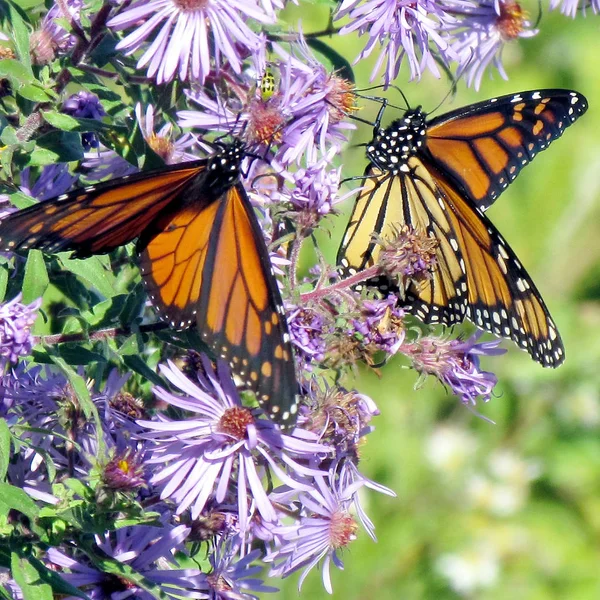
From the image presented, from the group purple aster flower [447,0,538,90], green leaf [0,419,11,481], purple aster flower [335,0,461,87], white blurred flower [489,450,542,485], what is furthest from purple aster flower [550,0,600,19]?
white blurred flower [489,450,542,485]

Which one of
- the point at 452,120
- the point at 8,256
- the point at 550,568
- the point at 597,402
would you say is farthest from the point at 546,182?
the point at 8,256

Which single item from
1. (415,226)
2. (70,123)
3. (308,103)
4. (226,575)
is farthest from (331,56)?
(226,575)

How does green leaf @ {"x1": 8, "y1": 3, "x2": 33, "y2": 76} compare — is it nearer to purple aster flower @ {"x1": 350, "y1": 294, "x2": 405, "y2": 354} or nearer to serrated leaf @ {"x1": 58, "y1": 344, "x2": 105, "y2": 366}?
serrated leaf @ {"x1": 58, "y1": 344, "x2": 105, "y2": 366}

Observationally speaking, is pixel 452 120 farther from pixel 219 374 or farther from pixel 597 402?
pixel 597 402

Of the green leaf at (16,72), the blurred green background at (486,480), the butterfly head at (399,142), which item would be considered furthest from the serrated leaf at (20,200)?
the blurred green background at (486,480)

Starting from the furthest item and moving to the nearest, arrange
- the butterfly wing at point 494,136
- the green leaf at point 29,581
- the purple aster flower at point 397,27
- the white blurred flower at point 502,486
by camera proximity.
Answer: the white blurred flower at point 502,486
the butterfly wing at point 494,136
the purple aster flower at point 397,27
the green leaf at point 29,581

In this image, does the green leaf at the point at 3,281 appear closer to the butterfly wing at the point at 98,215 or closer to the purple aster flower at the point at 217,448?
the butterfly wing at the point at 98,215

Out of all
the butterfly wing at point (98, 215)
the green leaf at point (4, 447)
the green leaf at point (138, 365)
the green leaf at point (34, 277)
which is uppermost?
the butterfly wing at point (98, 215)
